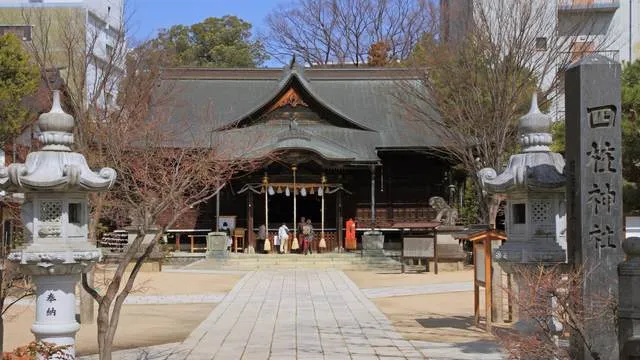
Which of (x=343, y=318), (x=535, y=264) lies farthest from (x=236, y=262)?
(x=535, y=264)

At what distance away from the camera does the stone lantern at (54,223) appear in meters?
8.07

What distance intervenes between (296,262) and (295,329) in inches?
644

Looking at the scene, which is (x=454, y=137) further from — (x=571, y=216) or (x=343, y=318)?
(x=571, y=216)

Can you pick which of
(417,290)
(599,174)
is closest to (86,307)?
(417,290)

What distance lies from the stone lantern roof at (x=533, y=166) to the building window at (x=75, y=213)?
545 centimetres

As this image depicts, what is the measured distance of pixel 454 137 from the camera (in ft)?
69.1

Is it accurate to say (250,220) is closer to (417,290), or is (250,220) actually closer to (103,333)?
(417,290)

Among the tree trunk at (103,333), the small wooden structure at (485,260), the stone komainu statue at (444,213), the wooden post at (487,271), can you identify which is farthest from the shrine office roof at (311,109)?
the tree trunk at (103,333)

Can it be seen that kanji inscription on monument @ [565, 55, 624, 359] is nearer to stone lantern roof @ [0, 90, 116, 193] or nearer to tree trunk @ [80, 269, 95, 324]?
stone lantern roof @ [0, 90, 116, 193]

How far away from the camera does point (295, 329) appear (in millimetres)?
12797

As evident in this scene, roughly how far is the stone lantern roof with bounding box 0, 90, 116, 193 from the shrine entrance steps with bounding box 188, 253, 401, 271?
1982 centimetres

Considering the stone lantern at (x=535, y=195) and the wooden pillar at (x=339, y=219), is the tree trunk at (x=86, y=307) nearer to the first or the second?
the stone lantern at (x=535, y=195)

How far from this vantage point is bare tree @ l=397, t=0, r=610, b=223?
18.3m

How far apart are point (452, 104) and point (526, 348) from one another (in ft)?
47.8
